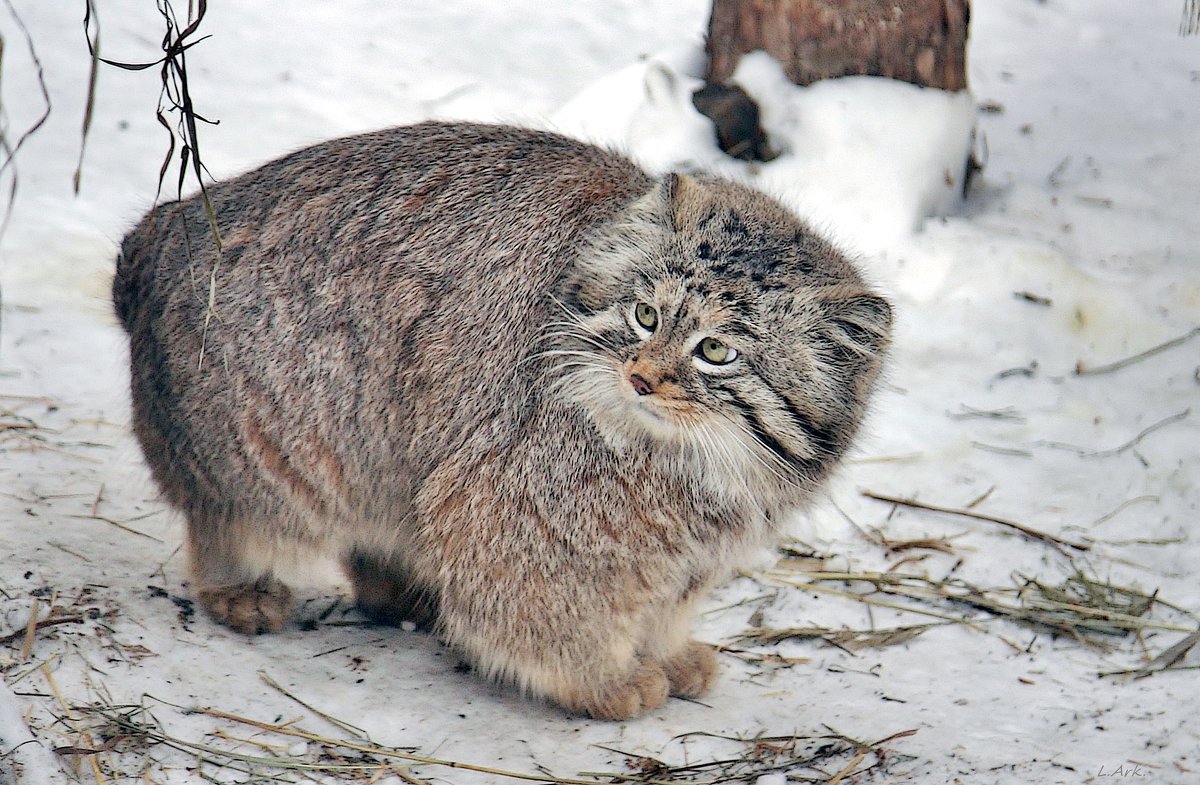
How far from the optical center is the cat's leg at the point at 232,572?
3.95 m

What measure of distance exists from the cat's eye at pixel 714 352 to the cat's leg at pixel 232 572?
5.13 ft

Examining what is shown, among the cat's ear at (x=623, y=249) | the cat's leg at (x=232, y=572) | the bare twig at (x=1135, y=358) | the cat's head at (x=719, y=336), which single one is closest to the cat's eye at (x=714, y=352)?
the cat's head at (x=719, y=336)

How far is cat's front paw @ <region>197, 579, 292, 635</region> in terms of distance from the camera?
3951mm

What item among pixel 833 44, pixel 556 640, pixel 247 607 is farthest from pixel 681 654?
pixel 833 44

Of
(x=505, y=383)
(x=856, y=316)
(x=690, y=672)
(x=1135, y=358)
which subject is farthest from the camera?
(x=1135, y=358)

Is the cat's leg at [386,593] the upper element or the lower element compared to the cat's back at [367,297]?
lower

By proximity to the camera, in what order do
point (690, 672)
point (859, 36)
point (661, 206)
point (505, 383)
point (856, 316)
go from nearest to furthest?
1. point (856, 316)
2. point (661, 206)
3. point (505, 383)
4. point (690, 672)
5. point (859, 36)

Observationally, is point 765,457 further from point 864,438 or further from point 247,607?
point 247,607

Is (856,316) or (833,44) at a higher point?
(833,44)

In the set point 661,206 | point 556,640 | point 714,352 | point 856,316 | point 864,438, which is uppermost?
point 661,206

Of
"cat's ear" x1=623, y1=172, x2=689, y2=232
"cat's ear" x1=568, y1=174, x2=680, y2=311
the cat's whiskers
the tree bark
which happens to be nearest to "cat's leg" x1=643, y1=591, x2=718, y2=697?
the cat's whiskers

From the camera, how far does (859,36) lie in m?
6.20

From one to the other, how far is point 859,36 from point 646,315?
3444 millimetres

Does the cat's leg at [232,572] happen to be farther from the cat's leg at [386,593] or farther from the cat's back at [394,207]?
the cat's back at [394,207]
